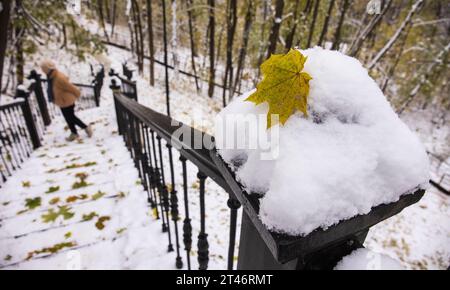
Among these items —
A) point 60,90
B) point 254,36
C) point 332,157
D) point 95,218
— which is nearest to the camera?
point 332,157

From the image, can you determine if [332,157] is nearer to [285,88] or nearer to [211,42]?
[285,88]

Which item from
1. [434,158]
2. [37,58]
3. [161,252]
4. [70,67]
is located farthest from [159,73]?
[434,158]

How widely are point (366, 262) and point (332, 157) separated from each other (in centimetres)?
27

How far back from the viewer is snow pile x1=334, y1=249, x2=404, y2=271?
53cm

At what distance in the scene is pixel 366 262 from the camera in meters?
0.56

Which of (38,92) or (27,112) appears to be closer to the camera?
(27,112)

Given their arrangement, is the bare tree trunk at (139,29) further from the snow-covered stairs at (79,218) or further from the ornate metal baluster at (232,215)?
the ornate metal baluster at (232,215)

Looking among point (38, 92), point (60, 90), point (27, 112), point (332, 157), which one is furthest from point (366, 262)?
point (38, 92)

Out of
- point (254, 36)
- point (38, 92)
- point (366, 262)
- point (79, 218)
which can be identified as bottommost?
Answer: point (79, 218)

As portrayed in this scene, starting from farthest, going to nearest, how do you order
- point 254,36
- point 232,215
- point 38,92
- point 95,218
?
point 254,36 < point 38,92 < point 95,218 < point 232,215

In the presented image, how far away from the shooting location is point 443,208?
1052cm

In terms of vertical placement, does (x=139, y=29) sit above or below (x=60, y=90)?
above

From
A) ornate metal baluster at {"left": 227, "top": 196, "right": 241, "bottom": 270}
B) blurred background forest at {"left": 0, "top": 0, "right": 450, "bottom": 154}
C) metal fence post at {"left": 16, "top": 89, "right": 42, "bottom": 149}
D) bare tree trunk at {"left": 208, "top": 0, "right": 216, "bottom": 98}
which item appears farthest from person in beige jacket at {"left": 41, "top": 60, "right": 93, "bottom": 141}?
bare tree trunk at {"left": 208, "top": 0, "right": 216, "bottom": 98}
